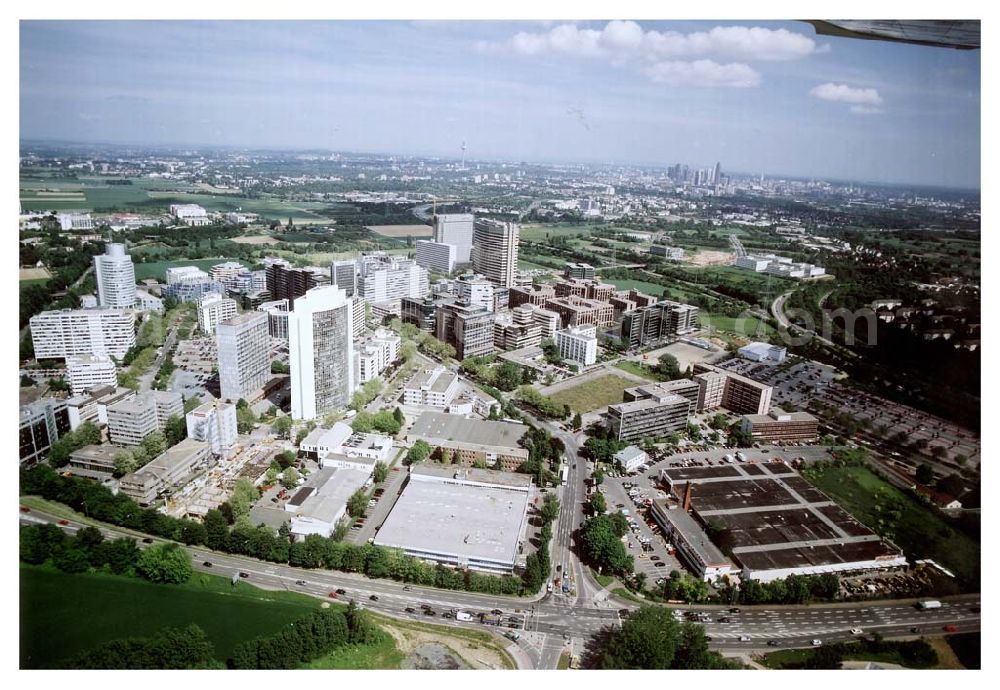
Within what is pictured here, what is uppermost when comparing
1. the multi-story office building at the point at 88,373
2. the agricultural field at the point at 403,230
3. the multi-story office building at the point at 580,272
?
the agricultural field at the point at 403,230

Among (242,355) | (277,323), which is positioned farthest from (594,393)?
(277,323)

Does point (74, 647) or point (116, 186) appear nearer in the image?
point (74, 647)

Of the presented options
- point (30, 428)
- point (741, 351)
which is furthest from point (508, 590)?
point (741, 351)

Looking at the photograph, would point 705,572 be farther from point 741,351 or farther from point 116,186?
point 116,186

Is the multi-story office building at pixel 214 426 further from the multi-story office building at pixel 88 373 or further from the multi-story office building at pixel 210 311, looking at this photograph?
the multi-story office building at pixel 210 311

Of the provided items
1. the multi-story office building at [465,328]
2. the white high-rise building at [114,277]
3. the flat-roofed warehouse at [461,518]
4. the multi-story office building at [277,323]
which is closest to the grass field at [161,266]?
the white high-rise building at [114,277]

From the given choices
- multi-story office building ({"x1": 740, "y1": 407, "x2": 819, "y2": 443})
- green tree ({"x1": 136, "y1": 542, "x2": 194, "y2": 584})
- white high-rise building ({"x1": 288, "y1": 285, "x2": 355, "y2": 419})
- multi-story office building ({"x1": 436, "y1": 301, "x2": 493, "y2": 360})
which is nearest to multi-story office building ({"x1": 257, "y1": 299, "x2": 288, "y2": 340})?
multi-story office building ({"x1": 436, "y1": 301, "x2": 493, "y2": 360})

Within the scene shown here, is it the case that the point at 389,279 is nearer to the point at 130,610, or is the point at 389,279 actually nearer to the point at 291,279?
the point at 291,279

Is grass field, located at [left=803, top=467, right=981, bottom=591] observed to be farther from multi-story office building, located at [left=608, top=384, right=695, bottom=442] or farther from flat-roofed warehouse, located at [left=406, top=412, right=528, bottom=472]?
flat-roofed warehouse, located at [left=406, top=412, right=528, bottom=472]

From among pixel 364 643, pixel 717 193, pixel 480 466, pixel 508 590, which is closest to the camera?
pixel 364 643
